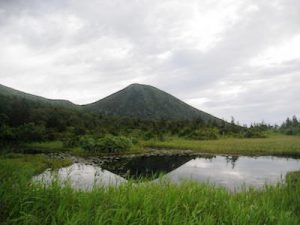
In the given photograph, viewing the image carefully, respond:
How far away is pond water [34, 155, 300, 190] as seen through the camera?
78.2 feet

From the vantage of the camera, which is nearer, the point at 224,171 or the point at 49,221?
the point at 49,221

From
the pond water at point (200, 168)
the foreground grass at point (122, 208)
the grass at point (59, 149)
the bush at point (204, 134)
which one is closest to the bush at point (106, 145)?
the grass at point (59, 149)

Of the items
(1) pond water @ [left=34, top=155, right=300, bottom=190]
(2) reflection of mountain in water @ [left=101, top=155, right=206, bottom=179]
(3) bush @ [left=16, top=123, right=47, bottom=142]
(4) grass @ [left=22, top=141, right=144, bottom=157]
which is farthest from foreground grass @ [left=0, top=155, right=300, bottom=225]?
(3) bush @ [left=16, top=123, right=47, bottom=142]

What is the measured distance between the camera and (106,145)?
136 feet

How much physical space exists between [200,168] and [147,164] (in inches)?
193

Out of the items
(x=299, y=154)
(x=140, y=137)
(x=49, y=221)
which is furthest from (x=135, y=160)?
(x=49, y=221)

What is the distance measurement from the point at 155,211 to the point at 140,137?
49.4m

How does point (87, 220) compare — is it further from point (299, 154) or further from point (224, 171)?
point (299, 154)

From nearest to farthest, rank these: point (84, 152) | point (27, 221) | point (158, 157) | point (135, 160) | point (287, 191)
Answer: point (27, 221) → point (287, 191) → point (135, 160) → point (158, 157) → point (84, 152)

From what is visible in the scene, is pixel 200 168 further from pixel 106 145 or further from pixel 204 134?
pixel 204 134

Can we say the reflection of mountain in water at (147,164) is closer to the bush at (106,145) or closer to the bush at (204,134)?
the bush at (106,145)

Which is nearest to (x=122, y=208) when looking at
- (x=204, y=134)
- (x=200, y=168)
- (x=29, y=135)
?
(x=200, y=168)

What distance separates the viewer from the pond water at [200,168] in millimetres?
23844

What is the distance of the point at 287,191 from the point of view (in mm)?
11969
